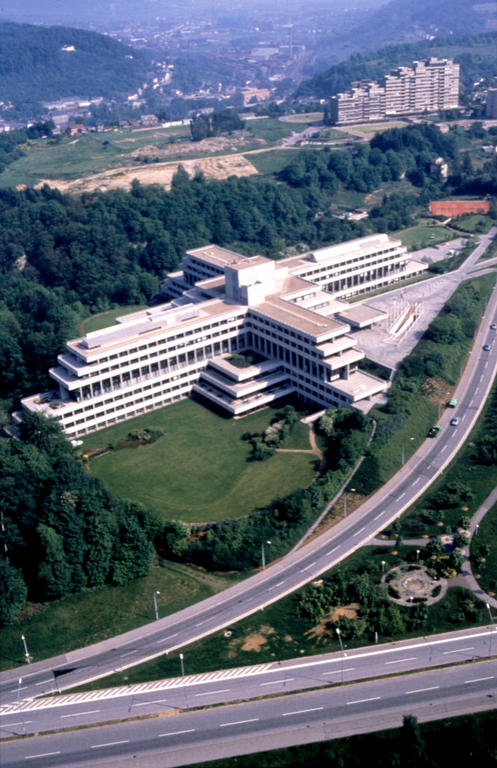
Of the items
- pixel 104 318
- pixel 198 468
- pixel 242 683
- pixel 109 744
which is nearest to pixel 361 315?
pixel 198 468

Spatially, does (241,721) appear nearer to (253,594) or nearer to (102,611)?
(253,594)

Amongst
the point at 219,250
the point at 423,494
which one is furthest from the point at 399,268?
the point at 423,494

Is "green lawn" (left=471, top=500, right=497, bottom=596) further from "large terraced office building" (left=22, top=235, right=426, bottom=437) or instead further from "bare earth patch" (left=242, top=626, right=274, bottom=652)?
"large terraced office building" (left=22, top=235, right=426, bottom=437)

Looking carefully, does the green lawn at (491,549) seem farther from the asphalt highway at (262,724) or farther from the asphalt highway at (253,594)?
the asphalt highway at (262,724)

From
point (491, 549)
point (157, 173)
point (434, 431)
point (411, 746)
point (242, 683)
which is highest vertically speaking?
point (157, 173)

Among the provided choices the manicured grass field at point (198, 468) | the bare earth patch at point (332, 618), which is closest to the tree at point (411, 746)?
the bare earth patch at point (332, 618)
